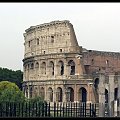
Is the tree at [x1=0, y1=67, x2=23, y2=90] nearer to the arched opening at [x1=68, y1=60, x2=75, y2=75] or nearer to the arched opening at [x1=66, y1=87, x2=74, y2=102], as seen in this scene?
the arched opening at [x1=68, y1=60, x2=75, y2=75]

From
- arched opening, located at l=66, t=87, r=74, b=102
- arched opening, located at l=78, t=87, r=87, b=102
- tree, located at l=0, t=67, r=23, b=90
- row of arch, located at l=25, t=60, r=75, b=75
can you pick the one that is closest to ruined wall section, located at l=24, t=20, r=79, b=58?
row of arch, located at l=25, t=60, r=75, b=75

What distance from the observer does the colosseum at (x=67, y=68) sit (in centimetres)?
3672

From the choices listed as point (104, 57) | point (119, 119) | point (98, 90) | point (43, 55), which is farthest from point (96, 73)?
point (119, 119)

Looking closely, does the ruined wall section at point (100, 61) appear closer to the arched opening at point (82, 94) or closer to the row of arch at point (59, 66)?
the row of arch at point (59, 66)

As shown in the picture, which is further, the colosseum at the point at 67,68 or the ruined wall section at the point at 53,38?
the ruined wall section at the point at 53,38

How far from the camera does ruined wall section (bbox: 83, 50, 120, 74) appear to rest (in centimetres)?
4006

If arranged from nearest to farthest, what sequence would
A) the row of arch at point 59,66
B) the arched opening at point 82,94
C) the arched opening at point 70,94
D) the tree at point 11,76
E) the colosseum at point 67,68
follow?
the colosseum at point 67,68
the arched opening at point 82,94
the arched opening at point 70,94
the row of arch at point 59,66
the tree at point 11,76

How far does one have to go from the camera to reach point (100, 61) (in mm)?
41312

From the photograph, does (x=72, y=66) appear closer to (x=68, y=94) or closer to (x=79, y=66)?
(x=79, y=66)

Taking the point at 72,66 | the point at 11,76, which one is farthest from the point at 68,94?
the point at 11,76

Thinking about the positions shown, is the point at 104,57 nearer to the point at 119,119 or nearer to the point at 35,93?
the point at 35,93

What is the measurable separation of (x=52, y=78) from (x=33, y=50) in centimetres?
557

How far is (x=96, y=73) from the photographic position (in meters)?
37.5

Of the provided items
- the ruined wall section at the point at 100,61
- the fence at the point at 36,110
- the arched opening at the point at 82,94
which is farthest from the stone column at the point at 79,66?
the fence at the point at 36,110
